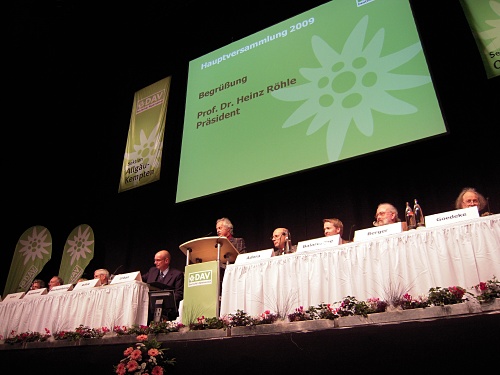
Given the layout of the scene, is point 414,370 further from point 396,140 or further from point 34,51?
point 34,51

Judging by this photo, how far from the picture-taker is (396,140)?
447 cm

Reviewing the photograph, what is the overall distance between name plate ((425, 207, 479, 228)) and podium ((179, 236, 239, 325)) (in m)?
1.66

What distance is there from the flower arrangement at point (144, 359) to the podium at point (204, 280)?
1.12 ft

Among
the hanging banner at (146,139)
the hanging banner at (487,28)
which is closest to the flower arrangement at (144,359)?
the hanging banner at (146,139)

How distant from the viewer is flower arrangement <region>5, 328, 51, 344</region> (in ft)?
14.4

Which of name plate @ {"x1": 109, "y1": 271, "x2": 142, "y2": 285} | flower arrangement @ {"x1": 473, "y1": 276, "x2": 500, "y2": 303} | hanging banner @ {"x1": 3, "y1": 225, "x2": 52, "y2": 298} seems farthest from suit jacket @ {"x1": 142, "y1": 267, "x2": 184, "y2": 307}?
hanging banner @ {"x1": 3, "y1": 225, "x2": 52, "y2": 298}

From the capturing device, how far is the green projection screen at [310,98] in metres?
4.63

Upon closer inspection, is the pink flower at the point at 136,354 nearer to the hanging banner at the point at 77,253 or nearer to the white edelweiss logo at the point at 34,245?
the hanging banner at the point at 77,253

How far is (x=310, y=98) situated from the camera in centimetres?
522

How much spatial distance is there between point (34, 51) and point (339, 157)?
5.35m

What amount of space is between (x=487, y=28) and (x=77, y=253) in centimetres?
644

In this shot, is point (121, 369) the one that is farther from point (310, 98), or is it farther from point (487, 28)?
point (487, 28)

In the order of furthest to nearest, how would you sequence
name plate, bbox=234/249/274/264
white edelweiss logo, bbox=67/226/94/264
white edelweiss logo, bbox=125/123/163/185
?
white edelweiss logo, bbox=67/226/94/264
white edelweiss logo, bbox=125/123/163/185
name plate, bbox=234/249/274/264

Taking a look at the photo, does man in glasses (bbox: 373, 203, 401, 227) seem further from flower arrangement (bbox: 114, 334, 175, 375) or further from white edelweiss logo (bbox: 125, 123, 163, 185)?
white edelweiss logo (bbox: 125, 123, 163, 185)
